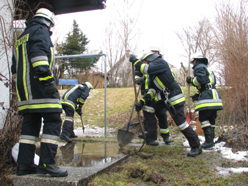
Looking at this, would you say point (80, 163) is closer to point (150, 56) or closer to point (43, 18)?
point (43, 18)

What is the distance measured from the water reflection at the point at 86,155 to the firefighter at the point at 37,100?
0.92 meters

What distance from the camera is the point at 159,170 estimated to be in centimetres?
311

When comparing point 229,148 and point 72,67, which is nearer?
point 229,148

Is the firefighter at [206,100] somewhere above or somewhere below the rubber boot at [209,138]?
above

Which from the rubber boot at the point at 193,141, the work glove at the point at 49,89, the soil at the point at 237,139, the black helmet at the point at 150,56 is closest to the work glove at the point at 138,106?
the black helmet at the point at 150,56

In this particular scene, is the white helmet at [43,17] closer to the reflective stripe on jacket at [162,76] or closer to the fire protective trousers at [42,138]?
the fire protective trousers at [42,138]

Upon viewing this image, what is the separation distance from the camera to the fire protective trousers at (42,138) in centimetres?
244

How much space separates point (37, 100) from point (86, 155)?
6.11 ft

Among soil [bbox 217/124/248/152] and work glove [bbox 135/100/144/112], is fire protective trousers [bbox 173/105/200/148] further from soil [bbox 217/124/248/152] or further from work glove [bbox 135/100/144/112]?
work glove [bbox 135/100/144/112]

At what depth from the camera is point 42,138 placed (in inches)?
97.2

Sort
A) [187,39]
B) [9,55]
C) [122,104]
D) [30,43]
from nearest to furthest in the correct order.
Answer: [30,43] < [9,55] < [122,104] < [187,39]

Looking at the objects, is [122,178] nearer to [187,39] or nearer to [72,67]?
[72,67]

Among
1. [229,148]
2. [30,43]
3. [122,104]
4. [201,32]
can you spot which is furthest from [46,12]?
[201,32]

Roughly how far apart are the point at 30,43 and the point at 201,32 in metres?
15.8
